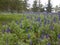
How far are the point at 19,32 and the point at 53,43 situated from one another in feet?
3.86

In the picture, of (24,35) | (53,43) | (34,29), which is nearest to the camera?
(53,43)

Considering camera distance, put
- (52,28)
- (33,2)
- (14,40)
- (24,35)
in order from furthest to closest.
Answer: (33,2), (52,28), (24,35), (14,40)

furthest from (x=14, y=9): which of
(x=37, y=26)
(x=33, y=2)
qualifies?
(x=37, y=26)

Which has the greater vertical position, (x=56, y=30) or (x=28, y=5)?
(x=56, y=30)

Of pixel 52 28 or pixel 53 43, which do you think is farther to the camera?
pixel 52 28

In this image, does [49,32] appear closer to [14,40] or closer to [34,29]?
[34,29]

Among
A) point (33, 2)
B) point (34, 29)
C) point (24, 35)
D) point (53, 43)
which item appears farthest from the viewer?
point (33, 2)

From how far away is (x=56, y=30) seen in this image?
5.59 metres

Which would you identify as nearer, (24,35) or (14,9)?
(24,35)

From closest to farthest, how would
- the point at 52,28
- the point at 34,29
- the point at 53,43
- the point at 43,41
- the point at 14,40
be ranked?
1. the point at 43,41
2. the point at 14,40
3. the point at 53,43
4. the point at 52,28
5. the point at 34,29

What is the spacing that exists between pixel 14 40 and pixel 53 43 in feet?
3.45

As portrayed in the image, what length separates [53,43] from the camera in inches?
194

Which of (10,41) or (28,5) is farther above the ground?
(10,41)

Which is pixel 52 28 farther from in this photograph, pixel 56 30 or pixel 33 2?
pixel 33 2
